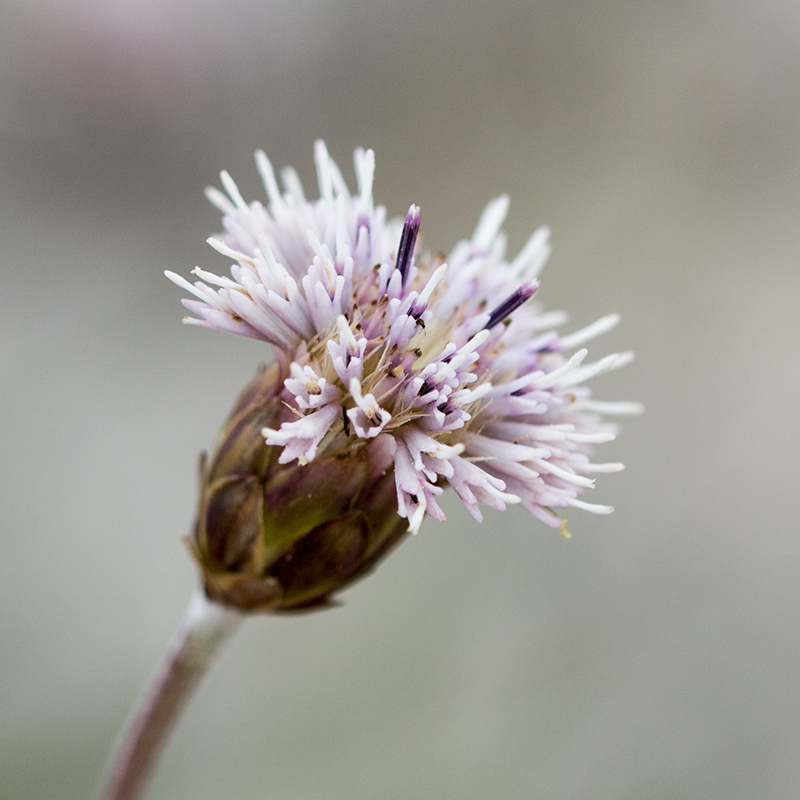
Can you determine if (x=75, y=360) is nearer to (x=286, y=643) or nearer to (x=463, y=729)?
(x=286, y=643)

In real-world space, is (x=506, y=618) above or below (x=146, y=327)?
below

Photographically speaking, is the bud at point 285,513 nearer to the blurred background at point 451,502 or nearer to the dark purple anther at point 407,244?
the dark purple anther at point 407,244

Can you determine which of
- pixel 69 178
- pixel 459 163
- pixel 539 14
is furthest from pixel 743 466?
pixel 69 178

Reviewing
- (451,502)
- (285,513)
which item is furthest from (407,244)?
(451,502)

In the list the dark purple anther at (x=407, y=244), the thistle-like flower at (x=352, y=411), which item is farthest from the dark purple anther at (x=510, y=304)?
the dark purple anther at (x=407, y=244)

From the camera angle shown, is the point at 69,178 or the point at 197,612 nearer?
the point at 197,612

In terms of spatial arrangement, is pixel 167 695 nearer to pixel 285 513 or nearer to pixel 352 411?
pixel 285 513

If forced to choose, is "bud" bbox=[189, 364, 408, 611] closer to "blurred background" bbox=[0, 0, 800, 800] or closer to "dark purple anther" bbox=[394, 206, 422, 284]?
"dark purple anther" bbox=[394, 206, 422, 284]
